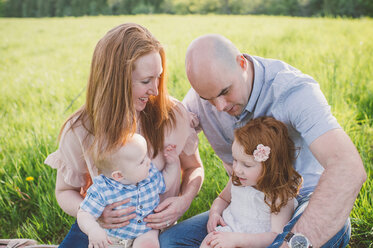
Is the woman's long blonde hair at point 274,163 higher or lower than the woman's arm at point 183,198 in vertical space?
higher

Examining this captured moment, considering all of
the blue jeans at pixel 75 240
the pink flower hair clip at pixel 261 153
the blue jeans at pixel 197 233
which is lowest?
the blue jeans at pixel 75 240

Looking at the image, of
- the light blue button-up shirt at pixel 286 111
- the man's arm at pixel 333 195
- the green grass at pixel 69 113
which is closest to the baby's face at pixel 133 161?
the light blue button-up shirt at pixel 286 111

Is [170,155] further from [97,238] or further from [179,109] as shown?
[97,238]

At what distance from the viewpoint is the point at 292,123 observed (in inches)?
80.4

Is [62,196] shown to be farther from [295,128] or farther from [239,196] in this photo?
[295,128]

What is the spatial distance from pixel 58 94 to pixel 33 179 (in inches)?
92.0

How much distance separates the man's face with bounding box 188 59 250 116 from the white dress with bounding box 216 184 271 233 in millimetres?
547

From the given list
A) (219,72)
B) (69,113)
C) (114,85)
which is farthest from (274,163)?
(69,113)

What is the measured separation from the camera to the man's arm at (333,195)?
1.73 m

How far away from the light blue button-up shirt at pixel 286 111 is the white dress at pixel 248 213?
0.35m

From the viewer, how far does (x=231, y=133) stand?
8.11 feet

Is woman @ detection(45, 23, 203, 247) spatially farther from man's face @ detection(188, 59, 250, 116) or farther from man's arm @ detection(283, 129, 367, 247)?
man's arm @ detection(283, 129, 367, 247)

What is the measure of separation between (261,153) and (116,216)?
3.05ft

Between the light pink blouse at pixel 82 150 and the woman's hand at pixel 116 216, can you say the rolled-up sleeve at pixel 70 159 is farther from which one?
the woman's hand at pixel 116 216
